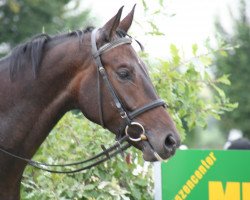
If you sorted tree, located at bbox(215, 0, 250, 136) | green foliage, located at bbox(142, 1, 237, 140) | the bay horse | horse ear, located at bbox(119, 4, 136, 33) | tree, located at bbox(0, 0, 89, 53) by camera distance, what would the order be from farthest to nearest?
tree, located at bbox(0, 0, 89, 53), tree, located at bbox(215, 0, 250, 136), green foliage, located at bbox(142, 1, 237, 140), horse ear, located at bbox(119, 4, 136, 33), the bay horse

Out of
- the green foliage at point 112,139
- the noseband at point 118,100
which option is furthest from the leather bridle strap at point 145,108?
the green foliage at point 112,139

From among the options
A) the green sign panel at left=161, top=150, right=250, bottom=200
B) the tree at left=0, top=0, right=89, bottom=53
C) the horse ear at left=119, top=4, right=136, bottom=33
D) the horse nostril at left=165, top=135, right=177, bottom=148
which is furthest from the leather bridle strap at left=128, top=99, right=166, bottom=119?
the tree at left=0, top=0, right=89, bottom=53

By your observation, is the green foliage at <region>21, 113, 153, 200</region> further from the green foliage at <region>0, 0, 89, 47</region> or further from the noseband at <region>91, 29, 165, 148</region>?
the green foliage at <region>0, 0, 89, 47</region>

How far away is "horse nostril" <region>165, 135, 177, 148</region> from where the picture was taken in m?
3.61

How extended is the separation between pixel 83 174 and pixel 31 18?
16.4m

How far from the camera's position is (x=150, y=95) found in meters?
3.72

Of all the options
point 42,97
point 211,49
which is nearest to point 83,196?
point 42,97

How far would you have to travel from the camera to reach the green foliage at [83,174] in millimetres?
4898

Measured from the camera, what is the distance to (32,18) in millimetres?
20781

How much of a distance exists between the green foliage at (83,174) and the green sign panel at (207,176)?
0.84 feet

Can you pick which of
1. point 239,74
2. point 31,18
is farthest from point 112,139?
point 31,18

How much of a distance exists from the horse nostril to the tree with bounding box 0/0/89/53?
16519 mm

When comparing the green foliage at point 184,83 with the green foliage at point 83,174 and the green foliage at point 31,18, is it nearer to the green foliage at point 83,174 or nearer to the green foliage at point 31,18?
the green foliage at point 83,174

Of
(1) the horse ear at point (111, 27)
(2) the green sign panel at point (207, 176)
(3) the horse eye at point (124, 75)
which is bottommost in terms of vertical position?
(2) the green sign panel at point (207, 176)
